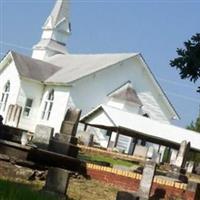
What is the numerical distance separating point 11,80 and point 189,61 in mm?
46270

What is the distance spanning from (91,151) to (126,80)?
889 inches

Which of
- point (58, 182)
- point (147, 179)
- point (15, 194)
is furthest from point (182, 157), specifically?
point (15, 194)

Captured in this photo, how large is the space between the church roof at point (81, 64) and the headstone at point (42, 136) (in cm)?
3220

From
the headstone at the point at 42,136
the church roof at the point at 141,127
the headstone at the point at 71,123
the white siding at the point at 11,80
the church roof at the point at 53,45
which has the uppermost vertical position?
the church roof at the point at 53,45

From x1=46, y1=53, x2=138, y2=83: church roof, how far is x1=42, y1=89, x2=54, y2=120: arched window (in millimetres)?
1312

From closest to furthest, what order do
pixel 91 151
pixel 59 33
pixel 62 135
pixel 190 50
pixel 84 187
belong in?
1. pixel 190 50
2. pixel 84 187
3. pixel 62 135
4. pixel 91 151
5. pixel 59 33

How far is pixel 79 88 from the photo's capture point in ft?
176

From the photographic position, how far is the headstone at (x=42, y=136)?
782 inches

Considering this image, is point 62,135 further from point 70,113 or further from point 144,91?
point 144,91

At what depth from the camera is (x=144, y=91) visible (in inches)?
2250

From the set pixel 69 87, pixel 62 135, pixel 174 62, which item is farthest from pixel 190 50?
pixel 69 87

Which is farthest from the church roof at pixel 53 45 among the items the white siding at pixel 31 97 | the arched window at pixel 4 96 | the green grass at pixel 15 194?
the green grass at pixel 15 194

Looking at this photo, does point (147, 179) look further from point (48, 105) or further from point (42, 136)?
point (48, 105)

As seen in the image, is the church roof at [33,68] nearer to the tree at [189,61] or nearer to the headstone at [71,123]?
the headstone at [71,123]
